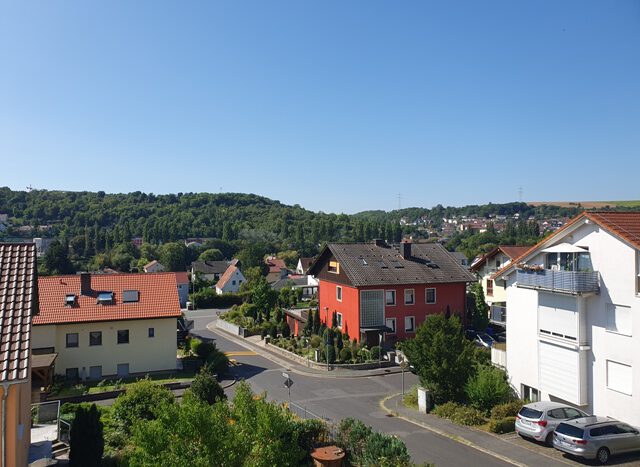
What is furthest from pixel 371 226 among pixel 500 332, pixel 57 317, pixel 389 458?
pixel 389 458

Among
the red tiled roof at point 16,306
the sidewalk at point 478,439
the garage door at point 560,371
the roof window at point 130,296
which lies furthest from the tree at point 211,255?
the red tiled roof at point 16,306

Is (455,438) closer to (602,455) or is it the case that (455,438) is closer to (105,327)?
(602,455)

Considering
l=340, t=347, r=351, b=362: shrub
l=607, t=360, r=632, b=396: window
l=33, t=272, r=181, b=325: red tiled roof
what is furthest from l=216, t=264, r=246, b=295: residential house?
l=607, t=360, r=632, b=396: window

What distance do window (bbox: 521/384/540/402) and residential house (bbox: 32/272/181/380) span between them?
67.2 feet

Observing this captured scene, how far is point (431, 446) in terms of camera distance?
65.6ft

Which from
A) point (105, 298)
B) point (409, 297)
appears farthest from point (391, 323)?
point (105, 298)

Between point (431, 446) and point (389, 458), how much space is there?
5.69 metres

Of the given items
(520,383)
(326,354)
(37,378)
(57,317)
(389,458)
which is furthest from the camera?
(326,354)

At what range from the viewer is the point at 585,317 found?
2162 cm

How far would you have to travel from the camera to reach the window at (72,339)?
31.5 m

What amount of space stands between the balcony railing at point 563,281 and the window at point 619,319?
3.15 ft

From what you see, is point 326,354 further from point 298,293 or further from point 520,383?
point 298,293

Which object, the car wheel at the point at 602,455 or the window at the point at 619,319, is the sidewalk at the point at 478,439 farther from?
the window at the point at 619,319

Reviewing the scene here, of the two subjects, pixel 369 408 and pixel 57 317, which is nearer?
pixel 369 408
